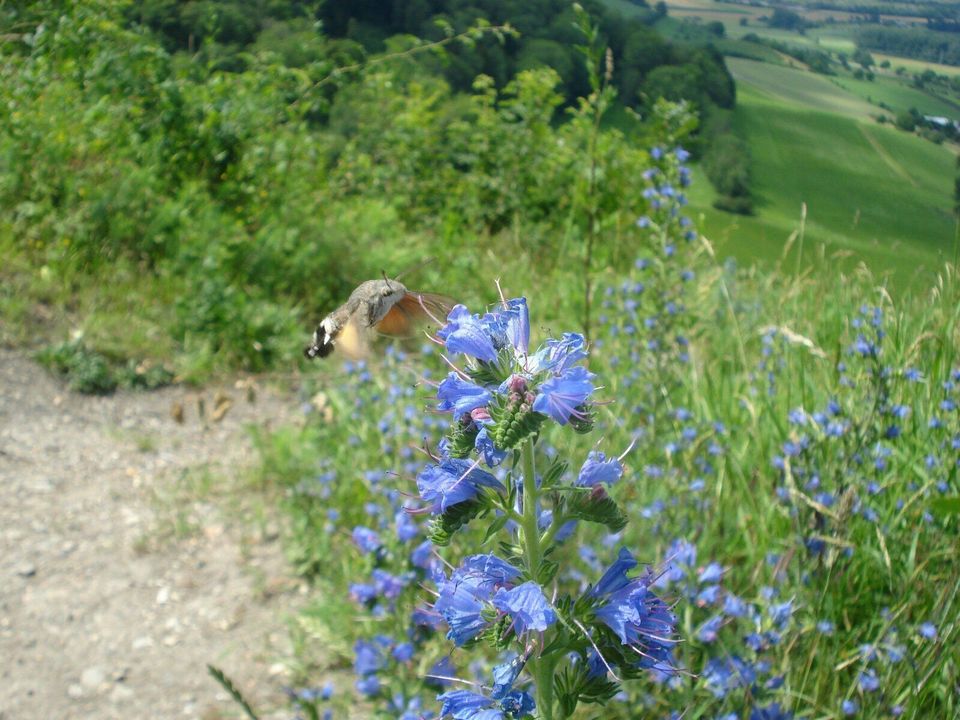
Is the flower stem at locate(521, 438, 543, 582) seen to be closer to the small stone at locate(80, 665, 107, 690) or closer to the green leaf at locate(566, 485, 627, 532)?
the green leaf at locate(566, 485, 627, 532)

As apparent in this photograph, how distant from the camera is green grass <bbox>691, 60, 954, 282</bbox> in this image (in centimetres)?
429

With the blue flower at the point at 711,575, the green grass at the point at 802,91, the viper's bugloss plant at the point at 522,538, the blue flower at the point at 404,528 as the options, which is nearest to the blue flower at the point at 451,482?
the viper's bugloss plant at the point at 522,538

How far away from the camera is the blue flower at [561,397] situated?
108 centimetres

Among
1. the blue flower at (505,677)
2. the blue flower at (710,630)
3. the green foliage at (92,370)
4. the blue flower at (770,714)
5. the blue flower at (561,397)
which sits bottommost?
the green foliage at (92,370)

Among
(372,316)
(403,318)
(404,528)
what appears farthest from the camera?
(404,528)

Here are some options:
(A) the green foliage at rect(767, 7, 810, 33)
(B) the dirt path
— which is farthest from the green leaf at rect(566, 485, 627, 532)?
(A) the green foliage at rect(767, 7, 810, 33)

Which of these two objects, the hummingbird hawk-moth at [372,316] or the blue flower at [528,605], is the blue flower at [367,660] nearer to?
the hummingbird hawk-moth at [372,316]

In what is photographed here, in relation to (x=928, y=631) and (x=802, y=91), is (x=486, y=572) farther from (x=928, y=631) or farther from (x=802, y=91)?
(x=802, y=91)

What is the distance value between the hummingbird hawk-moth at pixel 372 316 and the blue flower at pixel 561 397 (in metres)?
0.66

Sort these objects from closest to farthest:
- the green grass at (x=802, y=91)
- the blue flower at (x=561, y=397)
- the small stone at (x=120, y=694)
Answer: the blue flower at (x=561, y=397) → the small stone at (x=120, y=694) → the green grass at (x=802, y=91)

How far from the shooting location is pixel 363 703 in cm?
310

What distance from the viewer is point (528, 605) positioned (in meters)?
1.10

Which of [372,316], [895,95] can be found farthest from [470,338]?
[895,95]

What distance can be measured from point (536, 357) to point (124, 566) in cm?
321
